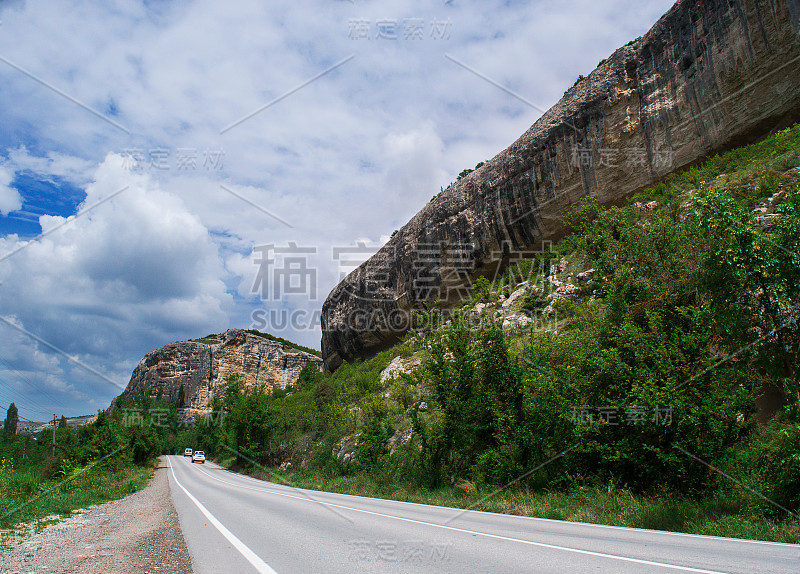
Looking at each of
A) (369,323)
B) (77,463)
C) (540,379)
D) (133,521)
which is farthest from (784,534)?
(369,323)

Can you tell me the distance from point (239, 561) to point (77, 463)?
83.1 feet

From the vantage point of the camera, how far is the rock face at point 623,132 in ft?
65.6

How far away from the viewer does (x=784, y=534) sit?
21.0ft

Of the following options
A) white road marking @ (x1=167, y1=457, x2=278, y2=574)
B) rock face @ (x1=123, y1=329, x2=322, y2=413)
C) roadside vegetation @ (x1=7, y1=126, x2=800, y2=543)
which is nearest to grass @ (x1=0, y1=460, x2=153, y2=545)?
roadside vegetation @ (x1=7, y1=126, x2=800, y2=543)

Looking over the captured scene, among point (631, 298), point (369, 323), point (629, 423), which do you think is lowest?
point (629, 423)

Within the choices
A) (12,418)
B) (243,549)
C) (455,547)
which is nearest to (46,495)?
(243,549)

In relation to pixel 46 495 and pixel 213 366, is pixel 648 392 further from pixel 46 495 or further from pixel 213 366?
pixel 213 366

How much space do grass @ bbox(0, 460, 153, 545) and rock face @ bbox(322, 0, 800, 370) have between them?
88.0 ft

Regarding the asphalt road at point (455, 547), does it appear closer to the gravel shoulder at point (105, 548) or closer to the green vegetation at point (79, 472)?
the gravel shoulder at point (105, 548)

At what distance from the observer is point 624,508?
898cm

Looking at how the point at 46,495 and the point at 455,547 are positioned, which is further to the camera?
the point at 46,495

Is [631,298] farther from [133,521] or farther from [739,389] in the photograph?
[133,521]

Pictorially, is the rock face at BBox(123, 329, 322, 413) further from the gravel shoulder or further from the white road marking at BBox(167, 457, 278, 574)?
the white road marking at BBox(167, 457, 278, 574)

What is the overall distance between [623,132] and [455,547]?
2622 centimetres
